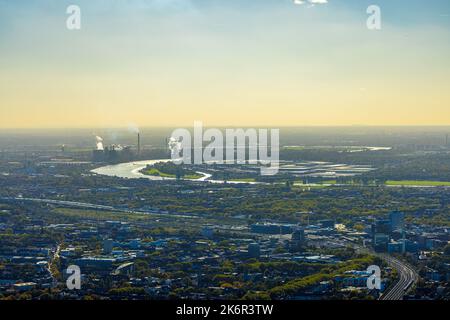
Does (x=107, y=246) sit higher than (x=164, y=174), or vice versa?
(x=107, y=246)

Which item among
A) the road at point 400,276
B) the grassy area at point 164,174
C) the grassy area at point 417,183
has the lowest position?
the grassy area at point 417,183

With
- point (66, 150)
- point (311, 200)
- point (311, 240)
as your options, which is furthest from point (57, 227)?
point (66, 150)

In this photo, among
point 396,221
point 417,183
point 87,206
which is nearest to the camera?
point 396,221

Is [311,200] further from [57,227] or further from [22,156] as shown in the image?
[22,156]
